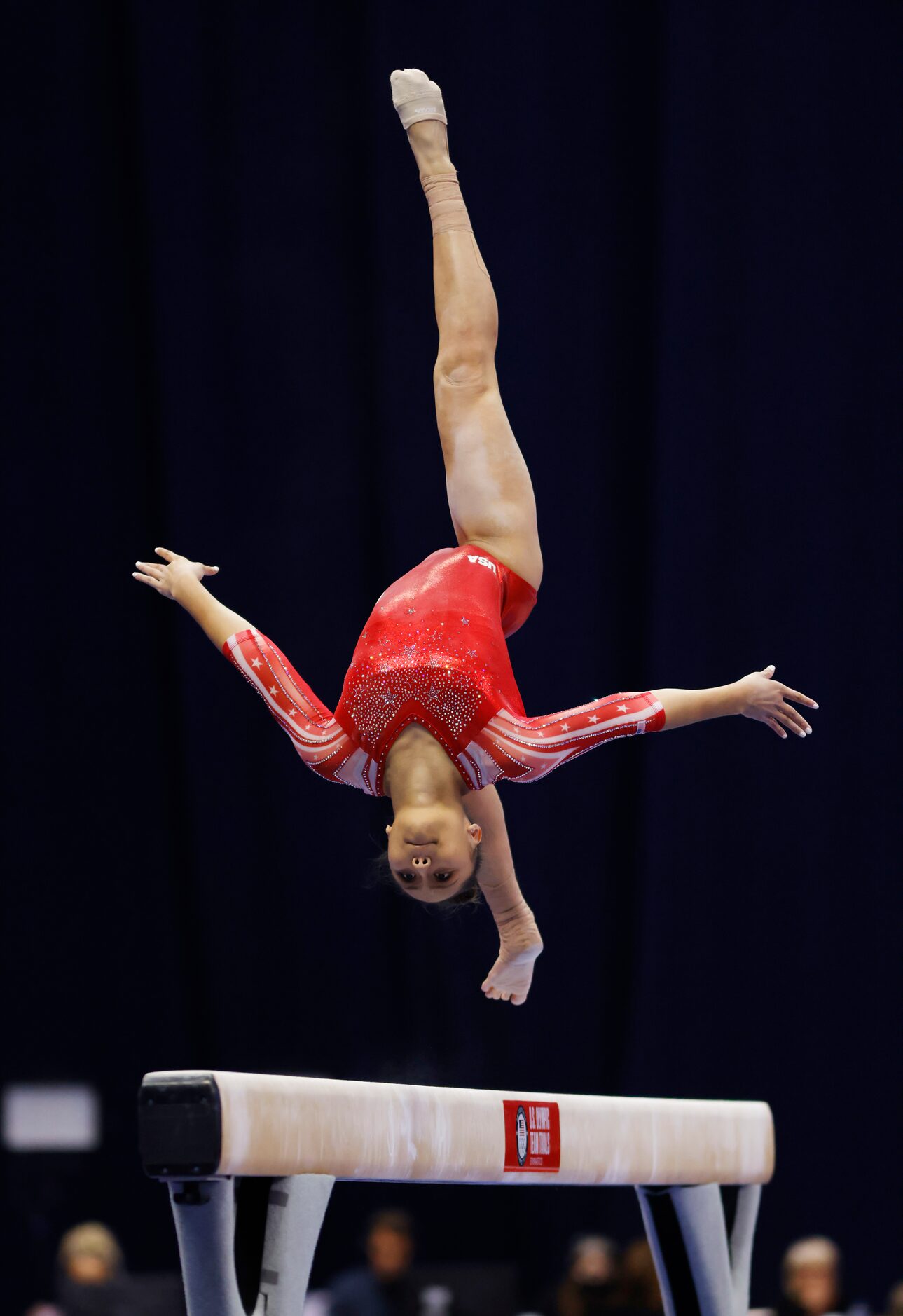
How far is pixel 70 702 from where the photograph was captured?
273 inches

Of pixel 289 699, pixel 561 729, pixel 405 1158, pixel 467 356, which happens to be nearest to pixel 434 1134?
pixel 405 1158

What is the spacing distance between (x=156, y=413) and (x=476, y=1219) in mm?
3716

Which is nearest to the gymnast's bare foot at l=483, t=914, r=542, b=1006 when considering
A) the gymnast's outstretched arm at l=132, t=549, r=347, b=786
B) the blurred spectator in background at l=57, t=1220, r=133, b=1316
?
the gymnast's outstretched arm at l=132, t=549, r=347, b=786

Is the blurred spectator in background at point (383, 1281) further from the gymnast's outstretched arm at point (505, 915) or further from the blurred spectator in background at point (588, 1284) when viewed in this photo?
the gymnast's outstretched arm at point (505, 915)

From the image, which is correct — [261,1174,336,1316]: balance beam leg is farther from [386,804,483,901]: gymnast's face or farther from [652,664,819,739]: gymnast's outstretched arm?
[652,664,819,739]: gymnast's outstretched arm

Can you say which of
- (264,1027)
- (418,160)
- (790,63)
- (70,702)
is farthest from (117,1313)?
(790,63)

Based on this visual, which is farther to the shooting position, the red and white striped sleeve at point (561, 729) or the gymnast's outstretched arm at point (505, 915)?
the gymnast's outstretched arm at point (505, 915)

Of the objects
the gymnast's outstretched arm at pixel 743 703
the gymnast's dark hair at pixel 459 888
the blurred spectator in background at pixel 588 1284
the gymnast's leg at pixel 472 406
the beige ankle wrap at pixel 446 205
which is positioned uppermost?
the beige ankle wrap at pixel 446 205

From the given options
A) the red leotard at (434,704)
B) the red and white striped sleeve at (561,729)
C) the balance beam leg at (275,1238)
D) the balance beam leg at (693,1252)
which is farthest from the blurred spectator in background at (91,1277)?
the red and white striped sleeve at (561,729)

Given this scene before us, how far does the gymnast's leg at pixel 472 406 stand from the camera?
4.01 m

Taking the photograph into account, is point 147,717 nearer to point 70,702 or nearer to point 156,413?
point 70,702

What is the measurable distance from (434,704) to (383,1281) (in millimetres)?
3174

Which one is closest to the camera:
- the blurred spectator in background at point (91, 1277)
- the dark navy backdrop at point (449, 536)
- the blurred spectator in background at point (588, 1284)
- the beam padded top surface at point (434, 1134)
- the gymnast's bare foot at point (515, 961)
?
the beam padded top surface at point (434, 1134)

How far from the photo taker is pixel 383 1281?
582cm
